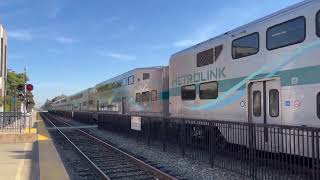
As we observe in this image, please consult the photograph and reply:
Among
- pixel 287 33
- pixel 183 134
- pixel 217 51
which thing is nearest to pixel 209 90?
pixel 217 51

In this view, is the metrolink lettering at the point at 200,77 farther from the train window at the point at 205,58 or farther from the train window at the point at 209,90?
the train window at the point at 205,58

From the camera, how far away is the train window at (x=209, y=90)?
52.1ft

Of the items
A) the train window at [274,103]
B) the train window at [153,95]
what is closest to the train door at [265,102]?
the train window at [274,103]

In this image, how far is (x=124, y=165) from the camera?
48.6 feet

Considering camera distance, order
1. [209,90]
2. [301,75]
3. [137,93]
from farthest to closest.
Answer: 1. [137,93]
2. [209,90]
3. [301,75]

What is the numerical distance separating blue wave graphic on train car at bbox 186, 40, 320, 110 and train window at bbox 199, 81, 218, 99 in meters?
0.23

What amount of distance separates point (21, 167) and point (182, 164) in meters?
4.70

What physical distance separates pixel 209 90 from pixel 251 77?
10.3ft

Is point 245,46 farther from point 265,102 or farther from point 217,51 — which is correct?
point 265,102

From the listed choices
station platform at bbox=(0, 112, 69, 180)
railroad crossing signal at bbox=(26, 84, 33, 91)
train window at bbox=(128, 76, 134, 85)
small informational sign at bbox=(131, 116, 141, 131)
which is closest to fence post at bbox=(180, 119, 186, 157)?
station platform at bbox=(0, 112, 69, 180)

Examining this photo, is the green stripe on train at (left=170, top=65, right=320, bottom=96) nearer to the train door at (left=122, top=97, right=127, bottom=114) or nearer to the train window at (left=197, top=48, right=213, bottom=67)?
the train window at (left=197, top=48, right=213, bottom=67)

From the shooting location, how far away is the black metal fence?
9305 mm

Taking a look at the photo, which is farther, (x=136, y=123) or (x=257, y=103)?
(x=136, y=123)

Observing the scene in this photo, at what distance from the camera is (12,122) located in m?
24.7
